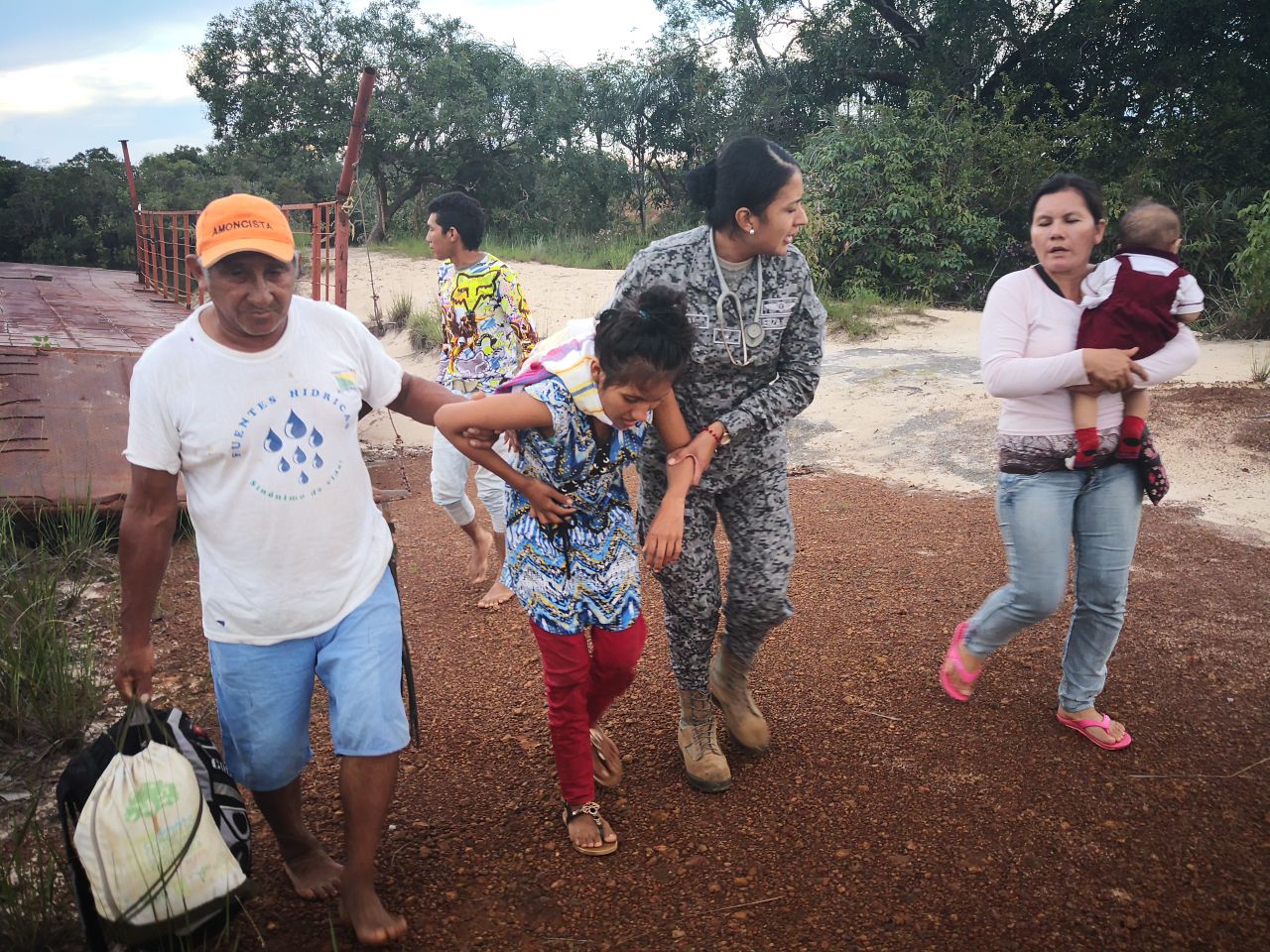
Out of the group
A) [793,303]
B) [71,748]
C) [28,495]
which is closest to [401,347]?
[28,495]

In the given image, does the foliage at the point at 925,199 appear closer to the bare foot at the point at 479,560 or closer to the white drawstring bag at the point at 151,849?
the bare foot at the point at 479,560

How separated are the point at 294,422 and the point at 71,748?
2080 millimetres

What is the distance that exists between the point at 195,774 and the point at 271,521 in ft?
2.12

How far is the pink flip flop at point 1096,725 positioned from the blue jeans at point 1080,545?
0.31ft

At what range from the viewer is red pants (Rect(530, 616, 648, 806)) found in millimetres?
2703

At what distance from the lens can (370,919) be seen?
240 centimetres

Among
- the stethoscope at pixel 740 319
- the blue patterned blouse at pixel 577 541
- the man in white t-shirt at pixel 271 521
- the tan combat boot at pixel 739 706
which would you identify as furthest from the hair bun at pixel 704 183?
the tan combat boot at pixel 739 706

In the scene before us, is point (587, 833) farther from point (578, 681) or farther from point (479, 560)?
point (479, 560)

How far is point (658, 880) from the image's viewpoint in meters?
2.71

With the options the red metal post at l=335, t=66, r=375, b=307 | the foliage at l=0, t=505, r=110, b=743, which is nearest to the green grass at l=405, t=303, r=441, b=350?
the red metal post at l=335, t=66, r=375, b=307

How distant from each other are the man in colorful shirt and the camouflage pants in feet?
6.43

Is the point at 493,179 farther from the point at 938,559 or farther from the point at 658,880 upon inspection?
the point at 658,880

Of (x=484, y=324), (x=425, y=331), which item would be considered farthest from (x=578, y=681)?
(x=425, y=331)

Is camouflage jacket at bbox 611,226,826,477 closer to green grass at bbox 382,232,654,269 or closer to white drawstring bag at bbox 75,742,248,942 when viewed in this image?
white drawstring bag at bbox 75,742,248,942
